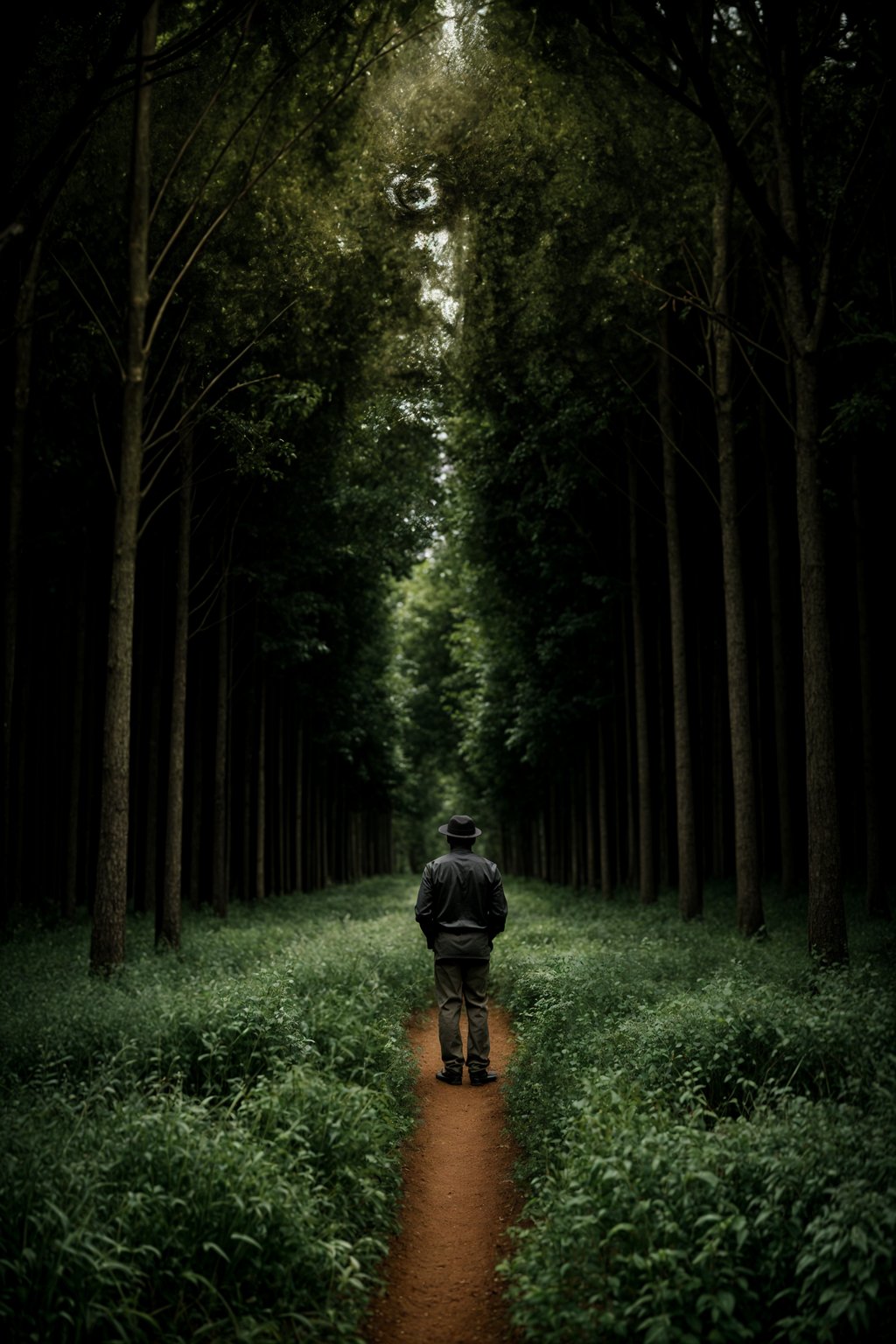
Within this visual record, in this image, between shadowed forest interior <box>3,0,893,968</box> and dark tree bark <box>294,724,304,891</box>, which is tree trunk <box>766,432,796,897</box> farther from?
dark tree bark <box>294,724,304,891</box>

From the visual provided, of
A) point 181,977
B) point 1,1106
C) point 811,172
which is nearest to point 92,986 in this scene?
point 181,977

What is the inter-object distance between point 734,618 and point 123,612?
335 inches

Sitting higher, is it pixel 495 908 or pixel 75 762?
pixel 75 762

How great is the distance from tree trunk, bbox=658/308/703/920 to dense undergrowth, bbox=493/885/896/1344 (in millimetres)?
6208

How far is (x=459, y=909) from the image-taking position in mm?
9070

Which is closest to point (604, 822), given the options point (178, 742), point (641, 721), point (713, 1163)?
point (641, 721)

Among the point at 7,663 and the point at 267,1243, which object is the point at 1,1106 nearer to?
the point at 267,1243

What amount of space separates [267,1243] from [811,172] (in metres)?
14.3

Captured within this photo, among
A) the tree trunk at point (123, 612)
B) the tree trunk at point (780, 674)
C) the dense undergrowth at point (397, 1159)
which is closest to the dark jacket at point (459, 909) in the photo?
the dense undergrowth at point (397, 1159)

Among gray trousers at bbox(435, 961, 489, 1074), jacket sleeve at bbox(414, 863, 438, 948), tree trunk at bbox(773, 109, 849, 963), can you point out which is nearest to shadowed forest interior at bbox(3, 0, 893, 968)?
tree trunk at bbox(773, 109, 849, 963)

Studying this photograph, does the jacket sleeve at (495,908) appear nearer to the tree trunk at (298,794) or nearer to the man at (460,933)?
the man at (460,933)

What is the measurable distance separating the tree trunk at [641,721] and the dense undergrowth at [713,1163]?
9.11 metres

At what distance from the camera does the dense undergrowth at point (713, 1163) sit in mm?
3697

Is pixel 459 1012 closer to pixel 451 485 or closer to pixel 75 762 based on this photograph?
pixel 75 762
